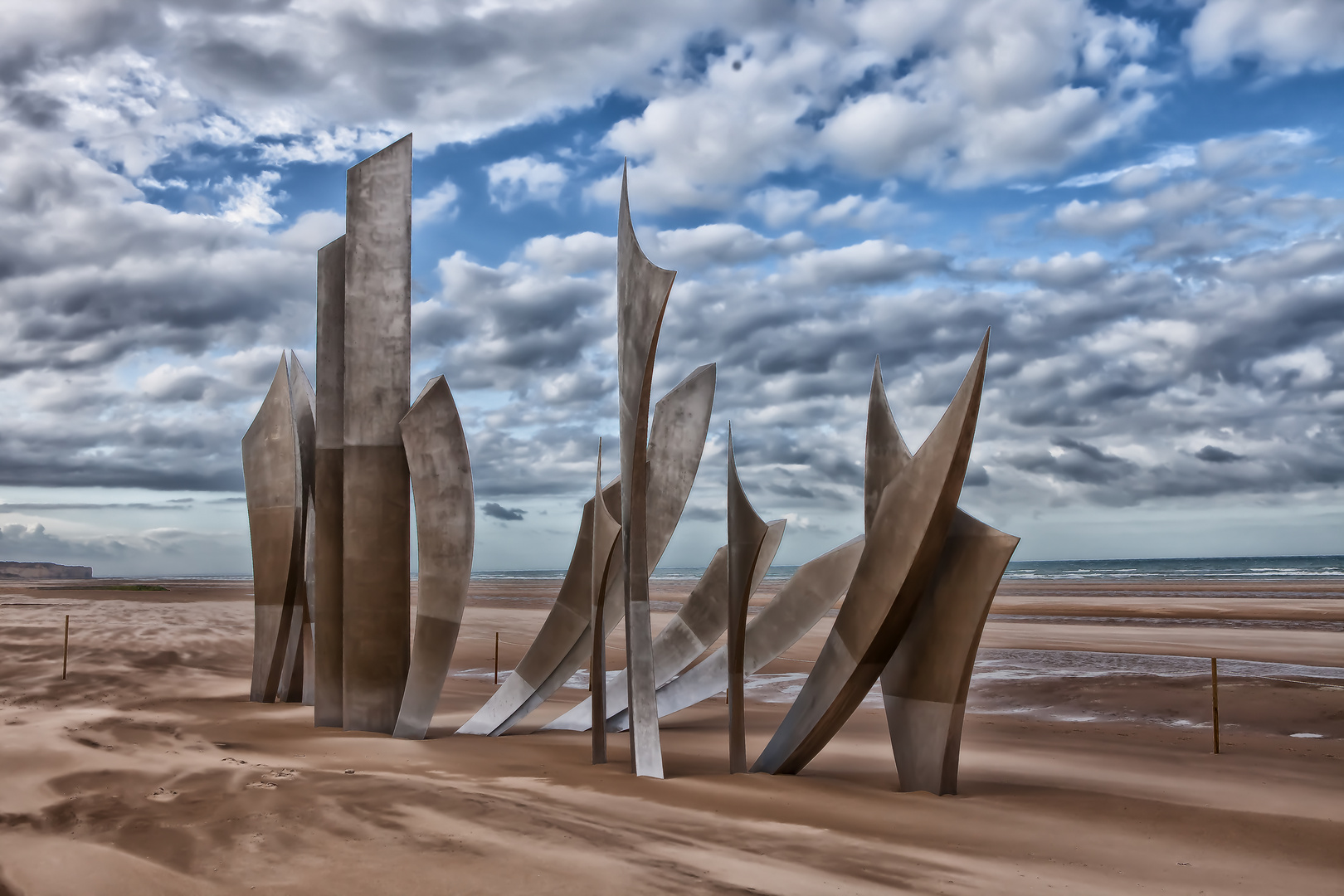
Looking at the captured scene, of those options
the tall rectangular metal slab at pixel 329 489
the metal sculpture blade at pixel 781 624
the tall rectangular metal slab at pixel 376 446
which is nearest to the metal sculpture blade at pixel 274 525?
the tall rectangular metal slab at pixel 329 489

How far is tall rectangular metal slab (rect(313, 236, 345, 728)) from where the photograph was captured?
9844 mm

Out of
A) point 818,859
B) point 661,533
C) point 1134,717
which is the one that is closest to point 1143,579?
point 1134,717

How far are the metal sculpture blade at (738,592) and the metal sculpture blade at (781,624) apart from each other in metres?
2.05

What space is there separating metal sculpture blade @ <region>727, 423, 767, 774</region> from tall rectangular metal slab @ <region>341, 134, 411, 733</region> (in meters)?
3.71

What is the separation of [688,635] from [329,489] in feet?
14.8

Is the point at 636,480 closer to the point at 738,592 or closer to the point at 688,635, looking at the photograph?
the point at 738,592

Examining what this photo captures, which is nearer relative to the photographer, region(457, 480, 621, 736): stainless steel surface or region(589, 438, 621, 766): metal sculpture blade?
region(589, 438, 621, 766): metal sculpture blade

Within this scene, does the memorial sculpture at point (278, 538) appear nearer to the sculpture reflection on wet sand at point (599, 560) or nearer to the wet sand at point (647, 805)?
the sculpture reflection on wet sand at point (599, 560)

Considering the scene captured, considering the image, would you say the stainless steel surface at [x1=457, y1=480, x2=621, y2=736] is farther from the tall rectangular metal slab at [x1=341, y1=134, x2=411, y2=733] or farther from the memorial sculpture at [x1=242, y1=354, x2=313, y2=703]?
the memorial sculpture at [x1=242, y1=354, x2=313, y2=703]

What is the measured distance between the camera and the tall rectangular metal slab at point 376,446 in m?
9.47

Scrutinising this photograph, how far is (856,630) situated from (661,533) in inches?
154

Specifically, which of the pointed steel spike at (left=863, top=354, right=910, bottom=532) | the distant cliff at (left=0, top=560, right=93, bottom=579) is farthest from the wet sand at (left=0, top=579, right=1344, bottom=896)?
the distant cliff at (left=0, top=560, right=93, bottom=579)

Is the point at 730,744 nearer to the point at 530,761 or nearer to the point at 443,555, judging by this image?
the point at 530,761

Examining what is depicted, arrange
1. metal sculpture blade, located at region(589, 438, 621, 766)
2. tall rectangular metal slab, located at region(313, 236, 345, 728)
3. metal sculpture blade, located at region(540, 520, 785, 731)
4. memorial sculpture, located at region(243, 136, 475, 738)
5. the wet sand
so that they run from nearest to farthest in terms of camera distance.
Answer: the wet sand < metal sculpture blade, located at region(589, 438, 621, 766) < memorial sculpture, located at region(243, 136, 475, 738) < tall rectangular metal slab, located at region(313, 236, 345, 728) < metal sculpture blade, located at region(540, 520, 785, 731)
